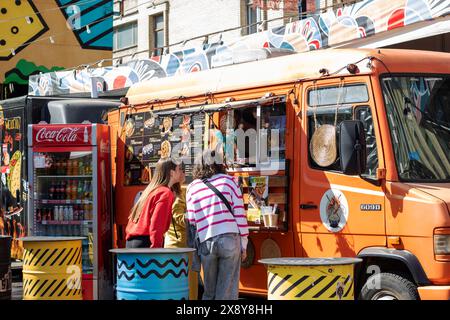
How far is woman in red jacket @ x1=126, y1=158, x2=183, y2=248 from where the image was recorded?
30.2 ft

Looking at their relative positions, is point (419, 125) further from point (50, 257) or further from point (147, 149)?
point (147, 149)

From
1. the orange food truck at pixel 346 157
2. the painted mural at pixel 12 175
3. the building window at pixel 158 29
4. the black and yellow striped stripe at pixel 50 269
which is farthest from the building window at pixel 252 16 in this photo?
the black and yellow striped stripe at pixel 50 269

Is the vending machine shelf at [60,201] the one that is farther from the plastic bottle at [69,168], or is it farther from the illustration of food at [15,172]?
the illustration of food at [15,172]

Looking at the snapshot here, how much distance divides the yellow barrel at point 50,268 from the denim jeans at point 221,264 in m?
1.27

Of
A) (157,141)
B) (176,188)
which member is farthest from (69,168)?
(176,188)

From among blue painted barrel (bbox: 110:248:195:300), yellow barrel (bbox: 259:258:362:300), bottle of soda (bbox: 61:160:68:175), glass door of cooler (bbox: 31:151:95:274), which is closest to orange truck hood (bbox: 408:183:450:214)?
yellow barrel (bbox: 259:258:362:300)

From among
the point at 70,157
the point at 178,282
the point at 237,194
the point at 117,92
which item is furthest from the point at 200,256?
the point at 117,92

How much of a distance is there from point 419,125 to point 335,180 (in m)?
1.00

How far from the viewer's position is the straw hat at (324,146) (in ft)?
30.2

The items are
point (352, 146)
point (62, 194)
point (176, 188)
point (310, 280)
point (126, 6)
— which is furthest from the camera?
point (126, 6)

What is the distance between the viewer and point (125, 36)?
39438 mm

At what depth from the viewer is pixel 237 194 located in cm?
851


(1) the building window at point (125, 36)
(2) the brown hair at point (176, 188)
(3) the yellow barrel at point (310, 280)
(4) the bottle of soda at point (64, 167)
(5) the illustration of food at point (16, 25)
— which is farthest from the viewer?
(1) the building window at point (125, 36)

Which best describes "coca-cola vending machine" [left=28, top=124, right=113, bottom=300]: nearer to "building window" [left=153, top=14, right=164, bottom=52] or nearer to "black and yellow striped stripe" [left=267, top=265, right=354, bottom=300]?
"black and yellow striped stripe" [left=267, top=265, right=354, bottom=300]
